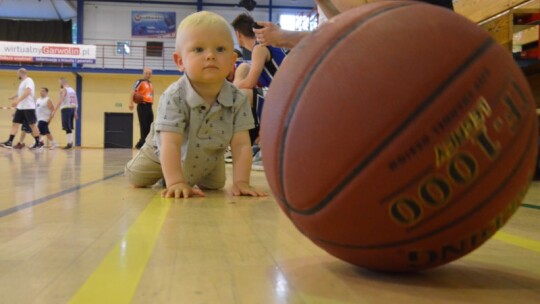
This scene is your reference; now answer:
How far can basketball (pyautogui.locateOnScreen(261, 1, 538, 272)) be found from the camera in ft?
2.60

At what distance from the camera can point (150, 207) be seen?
1.83 meters

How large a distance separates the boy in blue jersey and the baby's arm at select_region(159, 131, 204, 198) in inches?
60.1

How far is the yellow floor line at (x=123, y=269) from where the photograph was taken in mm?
794

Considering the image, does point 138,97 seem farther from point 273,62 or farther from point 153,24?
point 153,24

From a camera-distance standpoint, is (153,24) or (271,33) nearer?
(271,33)

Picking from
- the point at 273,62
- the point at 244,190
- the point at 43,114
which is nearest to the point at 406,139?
the point at 244,190

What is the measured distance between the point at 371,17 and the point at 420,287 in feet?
1.48

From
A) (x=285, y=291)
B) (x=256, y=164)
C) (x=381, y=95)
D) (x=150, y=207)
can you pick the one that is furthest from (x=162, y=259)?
(x=256, y=164)

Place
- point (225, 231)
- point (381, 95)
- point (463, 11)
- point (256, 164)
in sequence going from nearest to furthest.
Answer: point (381, 95) < point (225, 231) < point (256, 164) < point (463, 11)

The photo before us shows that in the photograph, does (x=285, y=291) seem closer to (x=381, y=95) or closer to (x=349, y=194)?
(x=349, y=194)

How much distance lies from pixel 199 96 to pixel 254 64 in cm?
157

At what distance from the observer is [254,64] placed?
3748 millimetres

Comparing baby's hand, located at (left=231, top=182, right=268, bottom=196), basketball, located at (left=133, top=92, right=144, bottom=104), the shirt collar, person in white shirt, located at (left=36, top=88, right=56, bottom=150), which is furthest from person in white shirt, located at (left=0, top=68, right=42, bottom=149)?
baby's hand, located at (left=231, top=182, right=268, bottom=196)

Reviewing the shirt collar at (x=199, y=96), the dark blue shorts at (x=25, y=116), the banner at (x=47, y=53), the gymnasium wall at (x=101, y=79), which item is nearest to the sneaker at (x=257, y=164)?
the shirt collar at (x=199, y=96)
